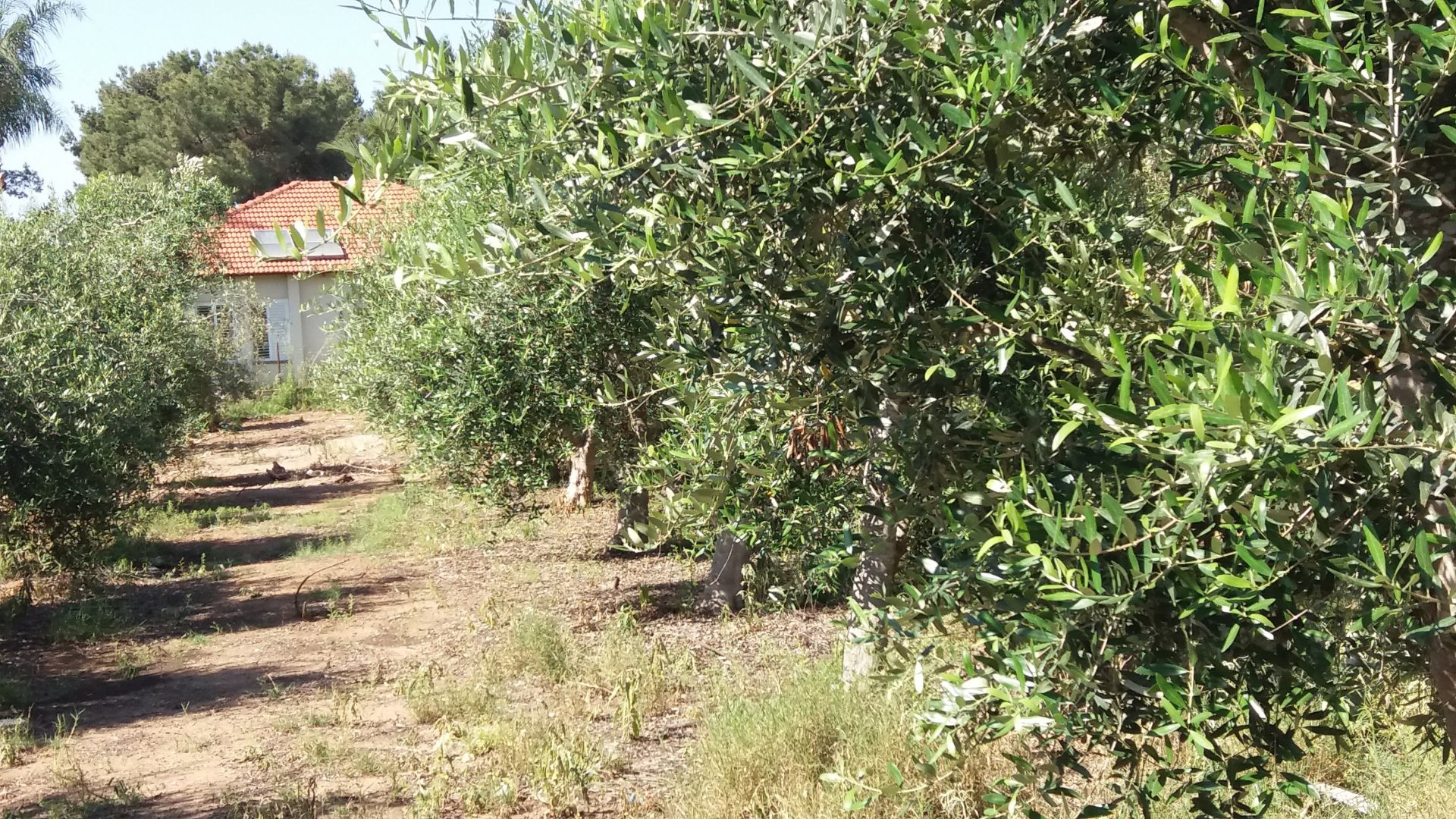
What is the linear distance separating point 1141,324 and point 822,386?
2.64ft

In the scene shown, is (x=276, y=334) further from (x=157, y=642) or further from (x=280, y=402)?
(x=157, y=642)

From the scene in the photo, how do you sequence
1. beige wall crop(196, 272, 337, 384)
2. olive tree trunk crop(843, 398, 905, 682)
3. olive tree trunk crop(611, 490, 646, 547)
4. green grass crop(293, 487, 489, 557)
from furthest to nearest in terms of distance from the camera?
1. beige wall crop(196, 272, 337, 384)
2. green grass crop(293, 487, 489, 557)
3. olive tree trunk crop(611, 490, 646, 547)
4. olive tree trunk crop(843, 398, 905, 682)

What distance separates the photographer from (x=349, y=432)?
25.8 metres

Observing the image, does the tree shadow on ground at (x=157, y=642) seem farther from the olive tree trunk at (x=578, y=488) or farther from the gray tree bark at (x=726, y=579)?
the gray tree bark at (x=726, y=579)

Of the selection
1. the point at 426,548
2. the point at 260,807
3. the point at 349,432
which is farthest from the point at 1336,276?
the point at 349,432

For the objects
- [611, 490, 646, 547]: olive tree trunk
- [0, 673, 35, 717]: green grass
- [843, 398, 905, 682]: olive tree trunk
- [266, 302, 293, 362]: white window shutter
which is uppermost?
[266, 302, 293, 362]: white window shutter

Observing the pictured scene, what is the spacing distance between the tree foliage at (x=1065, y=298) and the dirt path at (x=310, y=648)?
3.74m

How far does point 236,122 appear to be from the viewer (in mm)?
42312

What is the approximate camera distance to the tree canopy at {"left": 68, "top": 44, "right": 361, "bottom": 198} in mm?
41906

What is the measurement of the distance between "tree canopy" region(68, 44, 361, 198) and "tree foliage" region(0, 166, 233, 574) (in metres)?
24.7

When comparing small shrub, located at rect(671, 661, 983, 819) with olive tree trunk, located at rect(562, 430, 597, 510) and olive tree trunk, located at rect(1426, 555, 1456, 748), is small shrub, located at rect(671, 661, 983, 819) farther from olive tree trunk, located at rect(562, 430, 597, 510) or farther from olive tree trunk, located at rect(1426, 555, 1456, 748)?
olive tree trunk, located at rect(562, 430, 597, 510)

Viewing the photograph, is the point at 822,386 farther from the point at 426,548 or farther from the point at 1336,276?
→ the point at 426,548

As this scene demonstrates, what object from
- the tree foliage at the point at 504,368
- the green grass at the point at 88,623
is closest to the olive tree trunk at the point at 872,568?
the tree foliage at the point at 504,368

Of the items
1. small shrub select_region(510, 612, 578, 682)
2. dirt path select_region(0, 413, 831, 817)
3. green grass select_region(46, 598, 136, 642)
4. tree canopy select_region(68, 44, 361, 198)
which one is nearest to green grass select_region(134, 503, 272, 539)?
dirt path select_region(0, 413, 831, 817)
